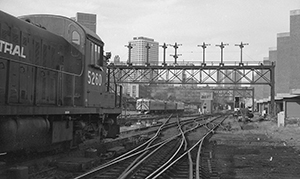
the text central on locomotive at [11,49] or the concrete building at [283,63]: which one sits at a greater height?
the concrete building at [283,63]

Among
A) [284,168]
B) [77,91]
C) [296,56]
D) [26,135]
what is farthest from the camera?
[296,56]

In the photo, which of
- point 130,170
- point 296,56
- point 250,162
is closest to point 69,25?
point 130,170

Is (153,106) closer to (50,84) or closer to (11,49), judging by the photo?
(50,84)

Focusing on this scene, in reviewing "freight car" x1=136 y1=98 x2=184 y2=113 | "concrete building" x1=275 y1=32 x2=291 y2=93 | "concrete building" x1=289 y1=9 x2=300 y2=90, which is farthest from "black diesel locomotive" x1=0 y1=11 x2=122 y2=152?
"concrete building" x1=275 y1=32 x2=291 y2=93

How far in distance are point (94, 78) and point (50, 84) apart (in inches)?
89.7

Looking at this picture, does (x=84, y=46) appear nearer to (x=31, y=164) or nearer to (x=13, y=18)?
(x=13, y=18)

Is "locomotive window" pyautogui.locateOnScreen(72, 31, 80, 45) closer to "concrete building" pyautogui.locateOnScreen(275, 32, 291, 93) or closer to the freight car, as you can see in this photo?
the freight car

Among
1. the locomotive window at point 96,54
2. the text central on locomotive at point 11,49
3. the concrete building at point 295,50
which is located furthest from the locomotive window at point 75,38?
the concrete building at point 295,50

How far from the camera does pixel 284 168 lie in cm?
934

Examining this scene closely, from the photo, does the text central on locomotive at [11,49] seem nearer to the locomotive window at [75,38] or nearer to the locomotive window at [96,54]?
the locomotive window at [75,38]

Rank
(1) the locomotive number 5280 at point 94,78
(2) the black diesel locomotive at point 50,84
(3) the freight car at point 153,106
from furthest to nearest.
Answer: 1. (3) the freight car at point 153,106
2. (1) the locomotive number 5280 at point 94,78
3. (2) the black diesel locomotive at point 50,84

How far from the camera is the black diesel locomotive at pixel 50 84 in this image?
24.1 ft

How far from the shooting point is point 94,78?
435 inches

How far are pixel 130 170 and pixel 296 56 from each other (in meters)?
34.3
